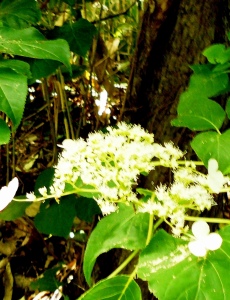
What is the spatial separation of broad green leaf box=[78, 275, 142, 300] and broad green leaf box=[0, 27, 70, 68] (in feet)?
1.24

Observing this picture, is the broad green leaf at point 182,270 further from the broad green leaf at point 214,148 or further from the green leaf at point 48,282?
the green leaf at point 48,282

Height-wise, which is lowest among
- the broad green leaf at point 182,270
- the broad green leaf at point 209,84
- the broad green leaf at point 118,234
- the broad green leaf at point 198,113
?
the broad green leaf at point 118,234

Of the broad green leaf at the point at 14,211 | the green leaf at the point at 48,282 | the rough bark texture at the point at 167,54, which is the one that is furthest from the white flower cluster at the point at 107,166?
the green leaf at the point at 48,282

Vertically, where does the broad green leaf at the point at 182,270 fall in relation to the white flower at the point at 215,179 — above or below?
below

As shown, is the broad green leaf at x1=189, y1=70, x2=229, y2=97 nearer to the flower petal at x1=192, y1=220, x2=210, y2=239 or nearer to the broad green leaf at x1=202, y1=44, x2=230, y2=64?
the broad green leaf at x1=202, y1=44, x2=230, y2=64

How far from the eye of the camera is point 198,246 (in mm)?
514

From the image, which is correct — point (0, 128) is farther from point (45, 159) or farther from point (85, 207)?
point (45, 159)

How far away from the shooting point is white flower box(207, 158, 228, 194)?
57 cm

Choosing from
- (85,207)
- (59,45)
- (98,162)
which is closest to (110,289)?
(98,162)

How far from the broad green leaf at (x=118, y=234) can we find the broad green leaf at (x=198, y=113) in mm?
179

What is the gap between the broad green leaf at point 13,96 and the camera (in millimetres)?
627

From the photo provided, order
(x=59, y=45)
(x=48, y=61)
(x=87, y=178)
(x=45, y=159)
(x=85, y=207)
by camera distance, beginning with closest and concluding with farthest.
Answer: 1. (x=87, y=178)
2. (x=59, y=45)
3. (x=48, y=61)
4. (x=85, y=207)
5. (x=45, y=159)

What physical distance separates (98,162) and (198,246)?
0.21 meters

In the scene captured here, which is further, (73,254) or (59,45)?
(73,254)
